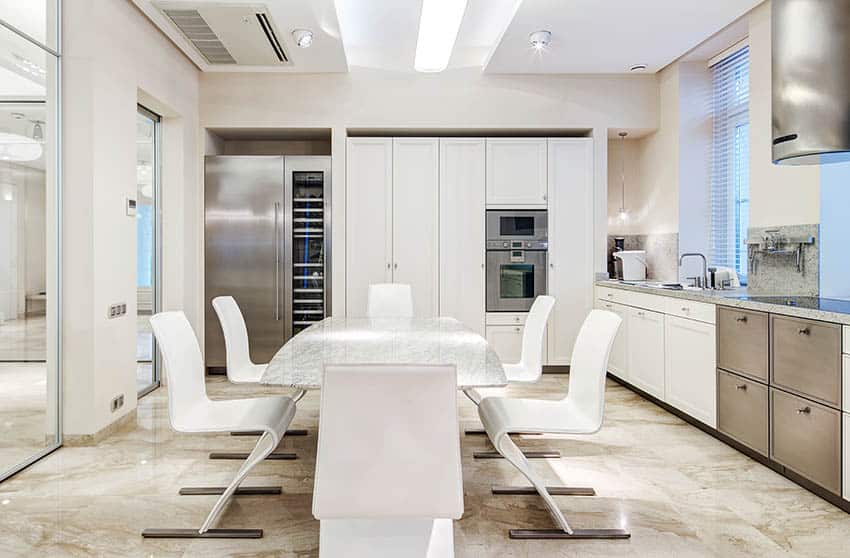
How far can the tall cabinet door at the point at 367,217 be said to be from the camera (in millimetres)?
5164

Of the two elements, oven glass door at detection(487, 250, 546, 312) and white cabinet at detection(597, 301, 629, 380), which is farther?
oven glass door at detection(487, 250, 546, 312)

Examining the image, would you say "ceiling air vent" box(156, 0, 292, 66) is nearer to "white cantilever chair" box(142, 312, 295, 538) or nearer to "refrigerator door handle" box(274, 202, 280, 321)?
"refrigerator door handle" box(274, 202, 280, 321)

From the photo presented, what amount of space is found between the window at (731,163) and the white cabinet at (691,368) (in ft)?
4.03

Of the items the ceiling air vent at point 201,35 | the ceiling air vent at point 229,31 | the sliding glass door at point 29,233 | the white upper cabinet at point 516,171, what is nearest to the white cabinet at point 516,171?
the white upper cabinet at point 516,171

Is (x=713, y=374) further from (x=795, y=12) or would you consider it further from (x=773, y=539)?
(x=795, y=12)

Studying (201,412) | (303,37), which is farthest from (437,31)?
(201,412)

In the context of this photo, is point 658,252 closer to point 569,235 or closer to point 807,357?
point 569,235

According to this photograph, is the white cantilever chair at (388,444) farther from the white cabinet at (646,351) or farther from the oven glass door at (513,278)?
the oven glass door at (513,278)

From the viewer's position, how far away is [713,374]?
3.35 meters

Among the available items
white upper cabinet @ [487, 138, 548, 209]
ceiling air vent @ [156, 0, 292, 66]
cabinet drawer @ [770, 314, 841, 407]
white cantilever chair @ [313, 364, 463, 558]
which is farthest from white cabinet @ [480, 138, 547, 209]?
white cantilever chair @ [313, 364, 463, 558]

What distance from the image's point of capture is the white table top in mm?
1938

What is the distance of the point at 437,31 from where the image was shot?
4016 mm

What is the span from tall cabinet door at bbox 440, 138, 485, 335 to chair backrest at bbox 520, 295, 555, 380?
174 cm

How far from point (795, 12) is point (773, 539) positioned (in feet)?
8.11
